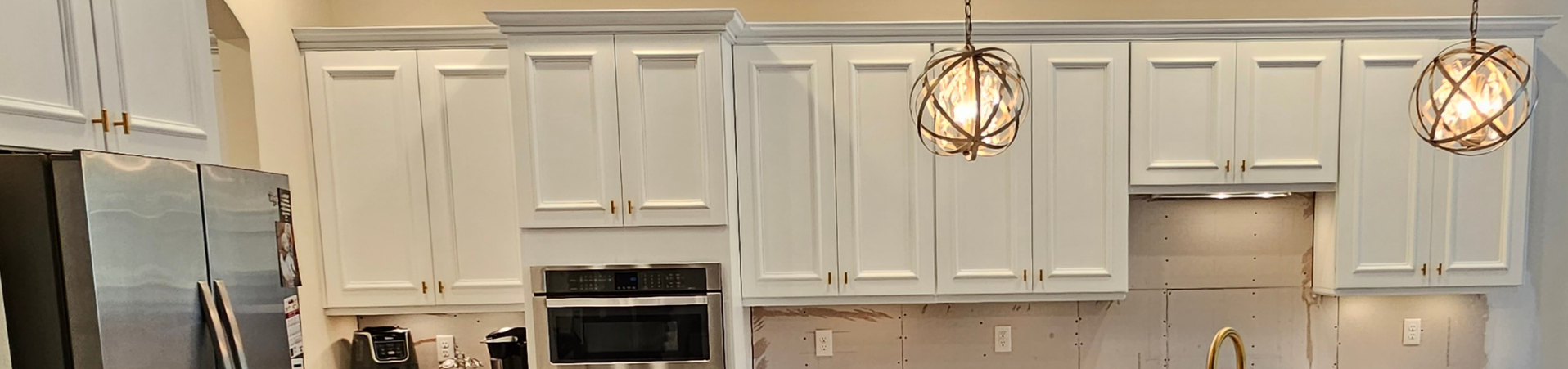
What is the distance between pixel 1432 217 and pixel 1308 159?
0.49 meters

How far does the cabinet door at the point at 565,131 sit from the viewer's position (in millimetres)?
2033

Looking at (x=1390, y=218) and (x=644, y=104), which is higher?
(x=644, y=104)

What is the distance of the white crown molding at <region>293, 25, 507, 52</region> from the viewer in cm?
225

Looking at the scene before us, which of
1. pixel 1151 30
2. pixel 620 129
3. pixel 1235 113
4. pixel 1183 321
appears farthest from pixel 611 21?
pixel 1183 321

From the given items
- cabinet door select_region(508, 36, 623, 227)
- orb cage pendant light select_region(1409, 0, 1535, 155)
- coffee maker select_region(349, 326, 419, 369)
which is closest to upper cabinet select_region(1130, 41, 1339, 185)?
orb cage pendant light select_region(1409, 0, 1535, 155)

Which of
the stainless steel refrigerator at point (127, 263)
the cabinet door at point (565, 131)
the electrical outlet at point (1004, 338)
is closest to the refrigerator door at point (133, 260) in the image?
the stainless steel refrigerator at point (127, 263)

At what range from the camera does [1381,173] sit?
89.9 inches

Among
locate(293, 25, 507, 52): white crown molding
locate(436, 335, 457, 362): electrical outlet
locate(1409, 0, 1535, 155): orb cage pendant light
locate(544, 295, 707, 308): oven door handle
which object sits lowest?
locate(436, 335, 457, 362): electrical outlet

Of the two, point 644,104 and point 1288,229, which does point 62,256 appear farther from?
point 1288,229

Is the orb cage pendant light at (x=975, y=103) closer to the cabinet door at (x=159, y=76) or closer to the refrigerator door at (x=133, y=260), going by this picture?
the refrigerator door at (x=133, y=260)

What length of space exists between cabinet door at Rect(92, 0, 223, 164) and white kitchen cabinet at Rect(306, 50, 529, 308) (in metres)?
0.64

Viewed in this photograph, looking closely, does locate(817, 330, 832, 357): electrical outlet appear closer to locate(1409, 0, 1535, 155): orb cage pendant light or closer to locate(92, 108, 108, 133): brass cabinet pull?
locate(1409, 0, 1535, 155): orb cage pendant light

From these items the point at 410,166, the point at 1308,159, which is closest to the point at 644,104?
the point at 410,166

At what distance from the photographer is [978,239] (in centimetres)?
232
